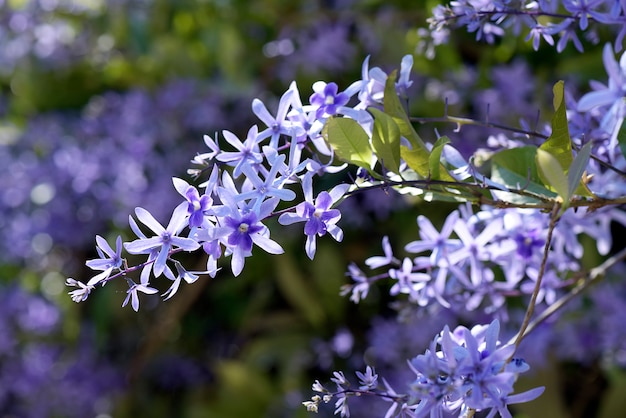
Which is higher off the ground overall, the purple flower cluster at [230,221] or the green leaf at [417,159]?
the purple flower cluster at [230,221]

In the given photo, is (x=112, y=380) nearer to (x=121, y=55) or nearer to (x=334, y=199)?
(x=121, y=55)

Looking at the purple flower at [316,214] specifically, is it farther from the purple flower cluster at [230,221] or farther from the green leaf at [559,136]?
the green leaf at [559,136]

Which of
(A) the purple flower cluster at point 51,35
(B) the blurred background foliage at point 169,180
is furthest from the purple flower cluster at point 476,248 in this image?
(A) the purple flower cluster at point 51,35

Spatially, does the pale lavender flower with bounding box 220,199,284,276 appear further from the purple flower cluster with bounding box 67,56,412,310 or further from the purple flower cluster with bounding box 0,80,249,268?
the purple flower cluster with bounding box 0,80,249,268

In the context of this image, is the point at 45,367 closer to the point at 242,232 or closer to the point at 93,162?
the point at 93,162

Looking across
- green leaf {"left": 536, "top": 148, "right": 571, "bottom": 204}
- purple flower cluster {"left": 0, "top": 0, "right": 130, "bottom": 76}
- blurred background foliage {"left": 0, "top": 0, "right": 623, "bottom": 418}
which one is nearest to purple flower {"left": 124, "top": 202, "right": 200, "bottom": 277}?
green leaf {"left": 536, "top": 148, "right": 571, "bottom": 204}

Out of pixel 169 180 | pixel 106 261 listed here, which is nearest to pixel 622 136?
pixel 106 261

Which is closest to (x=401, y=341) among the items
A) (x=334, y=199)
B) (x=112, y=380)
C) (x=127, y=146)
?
(x=127, y=146)
